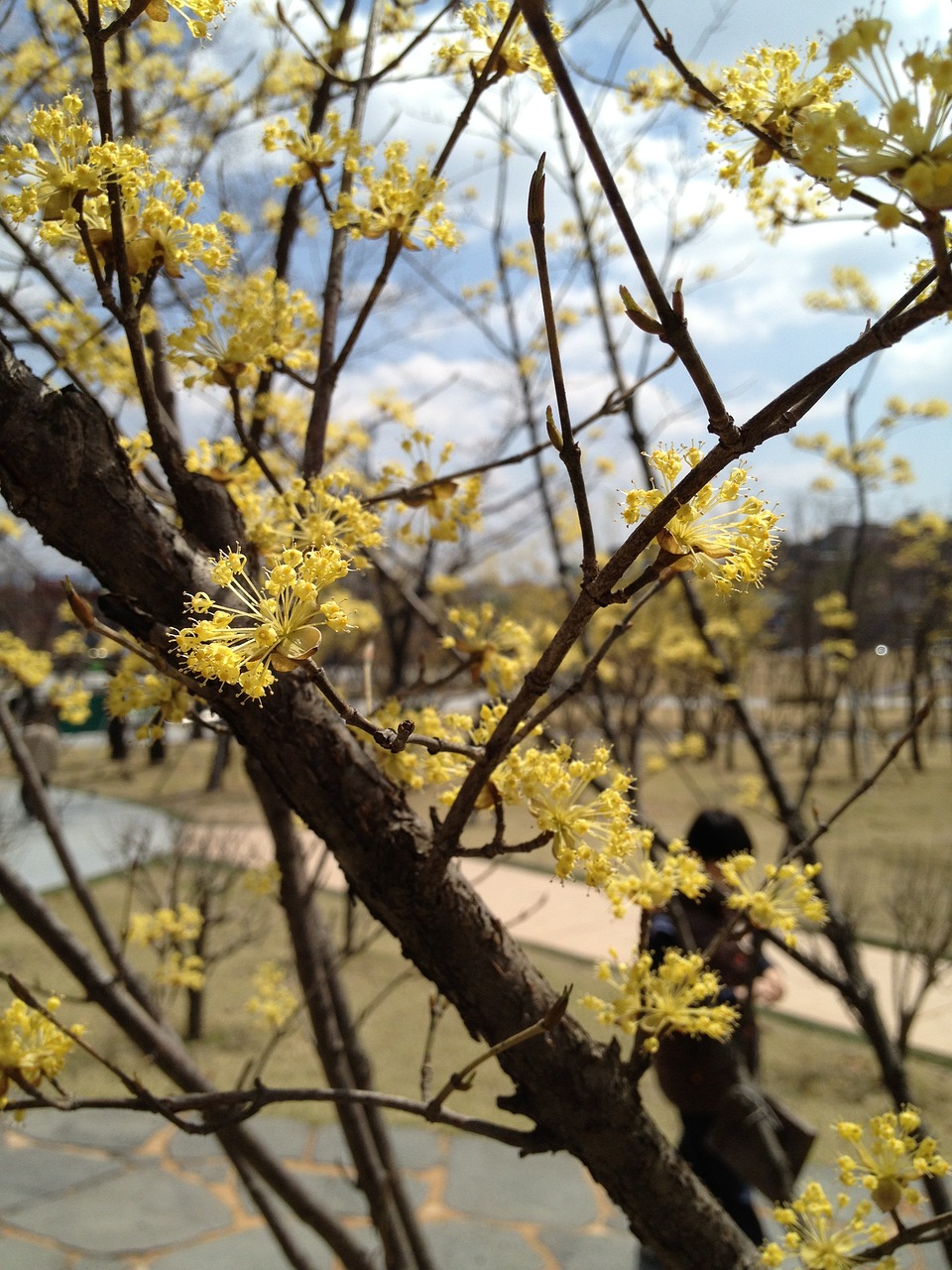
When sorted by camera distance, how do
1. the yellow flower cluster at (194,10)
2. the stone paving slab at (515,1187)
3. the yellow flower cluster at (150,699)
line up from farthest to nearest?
the stone paving slab at (515,1187) < the yellow flower cluster at (150,699) < the yellow flower cluster at (194,10)

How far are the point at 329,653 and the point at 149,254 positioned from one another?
16.8 meters

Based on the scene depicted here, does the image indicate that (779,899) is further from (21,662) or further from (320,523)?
(21,662)

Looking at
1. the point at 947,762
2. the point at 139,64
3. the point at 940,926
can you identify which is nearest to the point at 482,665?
the point at 139,64

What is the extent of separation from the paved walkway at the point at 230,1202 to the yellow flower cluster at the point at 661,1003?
196cm

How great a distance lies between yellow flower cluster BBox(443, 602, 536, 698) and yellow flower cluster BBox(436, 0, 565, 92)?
34.9 inches

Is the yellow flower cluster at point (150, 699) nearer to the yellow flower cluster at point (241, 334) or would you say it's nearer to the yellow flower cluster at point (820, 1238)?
the yellow flower cluster at point (241, 334)

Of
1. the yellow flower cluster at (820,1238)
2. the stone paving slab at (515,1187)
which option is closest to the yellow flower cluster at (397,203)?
the yellow flower cluster at (820,1238)

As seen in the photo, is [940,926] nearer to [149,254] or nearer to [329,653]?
[149,254]

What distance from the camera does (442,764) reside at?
1.19 meters

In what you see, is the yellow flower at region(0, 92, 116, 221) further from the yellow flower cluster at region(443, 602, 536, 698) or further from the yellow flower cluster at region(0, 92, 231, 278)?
the yellow flower cluster at region(443, 602, 536, 698)

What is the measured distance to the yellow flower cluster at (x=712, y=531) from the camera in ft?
2.69

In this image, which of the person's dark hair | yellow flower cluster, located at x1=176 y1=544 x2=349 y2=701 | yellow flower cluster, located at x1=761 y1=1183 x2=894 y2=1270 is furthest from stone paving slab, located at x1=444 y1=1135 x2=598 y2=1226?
yellow flower cluster, located at x1=176 y1=544 x2=349 y2=701

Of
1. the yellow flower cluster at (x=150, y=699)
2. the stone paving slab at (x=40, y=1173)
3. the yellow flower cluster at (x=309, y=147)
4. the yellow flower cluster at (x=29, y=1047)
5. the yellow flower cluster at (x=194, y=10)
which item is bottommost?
the stone paving slab at (x=40, y=1173)

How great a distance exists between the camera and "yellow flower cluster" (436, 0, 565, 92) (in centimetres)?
133
